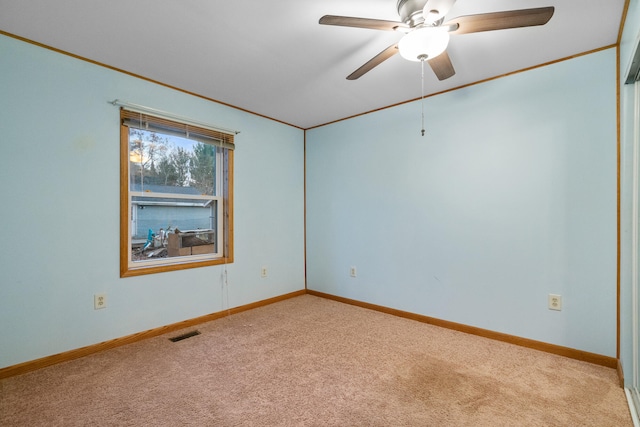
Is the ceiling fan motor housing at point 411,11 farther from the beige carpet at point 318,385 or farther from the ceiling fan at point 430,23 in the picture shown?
the beige carpet at point 318,385

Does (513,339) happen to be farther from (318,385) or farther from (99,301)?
(99,301)

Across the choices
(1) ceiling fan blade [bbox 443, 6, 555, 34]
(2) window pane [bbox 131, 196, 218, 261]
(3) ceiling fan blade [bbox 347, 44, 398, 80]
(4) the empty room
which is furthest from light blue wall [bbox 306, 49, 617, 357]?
(2) window pane [bbox 131, 196, 218, 261]

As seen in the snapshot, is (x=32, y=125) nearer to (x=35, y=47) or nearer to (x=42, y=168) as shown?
(x=42, y=168)

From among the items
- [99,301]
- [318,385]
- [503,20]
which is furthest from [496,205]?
[99,301]

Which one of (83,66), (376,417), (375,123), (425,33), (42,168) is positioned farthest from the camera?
(375,123)

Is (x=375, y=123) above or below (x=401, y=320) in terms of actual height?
above

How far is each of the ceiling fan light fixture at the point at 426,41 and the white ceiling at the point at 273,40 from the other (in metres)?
0.37

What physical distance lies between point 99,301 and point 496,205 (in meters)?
3.43

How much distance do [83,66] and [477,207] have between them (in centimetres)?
351

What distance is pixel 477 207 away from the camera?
2.69 metres

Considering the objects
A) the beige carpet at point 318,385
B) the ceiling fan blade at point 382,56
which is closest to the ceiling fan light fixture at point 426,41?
the ceiling fan blade at point 382,56

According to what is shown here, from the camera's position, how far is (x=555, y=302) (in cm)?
231

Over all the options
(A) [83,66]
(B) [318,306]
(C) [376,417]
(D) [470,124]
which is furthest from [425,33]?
(B) [318,306]

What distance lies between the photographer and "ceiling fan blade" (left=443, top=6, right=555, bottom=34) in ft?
4.40
